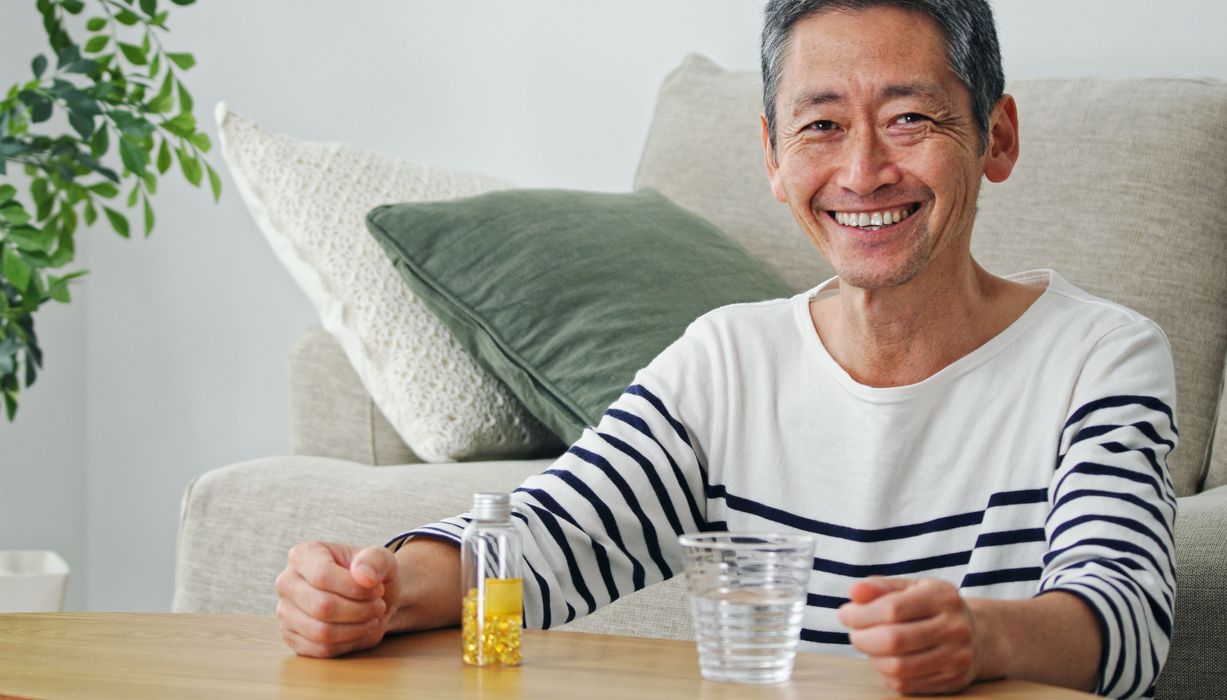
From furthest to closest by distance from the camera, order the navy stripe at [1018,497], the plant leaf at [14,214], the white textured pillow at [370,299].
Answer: the plant leaf at [14,214] → the white textured pillow at [370,299] → the navy stripe at [1018,497]

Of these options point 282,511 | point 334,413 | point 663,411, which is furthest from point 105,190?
point 663,411

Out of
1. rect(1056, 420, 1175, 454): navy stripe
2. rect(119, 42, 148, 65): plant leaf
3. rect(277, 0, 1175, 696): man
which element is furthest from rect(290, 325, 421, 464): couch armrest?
rect(1056, 420, 1175, 454): navy stripe

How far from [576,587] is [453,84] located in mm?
1704

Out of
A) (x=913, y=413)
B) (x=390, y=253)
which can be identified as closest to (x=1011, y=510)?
(x=913, y=413)

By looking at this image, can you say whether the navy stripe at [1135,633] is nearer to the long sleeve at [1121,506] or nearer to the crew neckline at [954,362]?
the long sleeve at [1121,506]

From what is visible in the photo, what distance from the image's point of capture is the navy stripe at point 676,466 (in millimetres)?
1167

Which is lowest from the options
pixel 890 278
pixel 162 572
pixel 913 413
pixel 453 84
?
pixel 162 572

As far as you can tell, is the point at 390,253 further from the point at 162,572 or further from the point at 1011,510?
the point at 162,572

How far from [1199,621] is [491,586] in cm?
70

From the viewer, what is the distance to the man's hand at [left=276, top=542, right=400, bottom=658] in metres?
0.84

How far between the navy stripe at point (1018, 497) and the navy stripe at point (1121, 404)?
0.17ft

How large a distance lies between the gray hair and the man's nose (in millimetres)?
82

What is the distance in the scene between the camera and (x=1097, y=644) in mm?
830

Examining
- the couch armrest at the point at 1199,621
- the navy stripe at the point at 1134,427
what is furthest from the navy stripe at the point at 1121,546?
the couch armrest at the point at 1199,621
